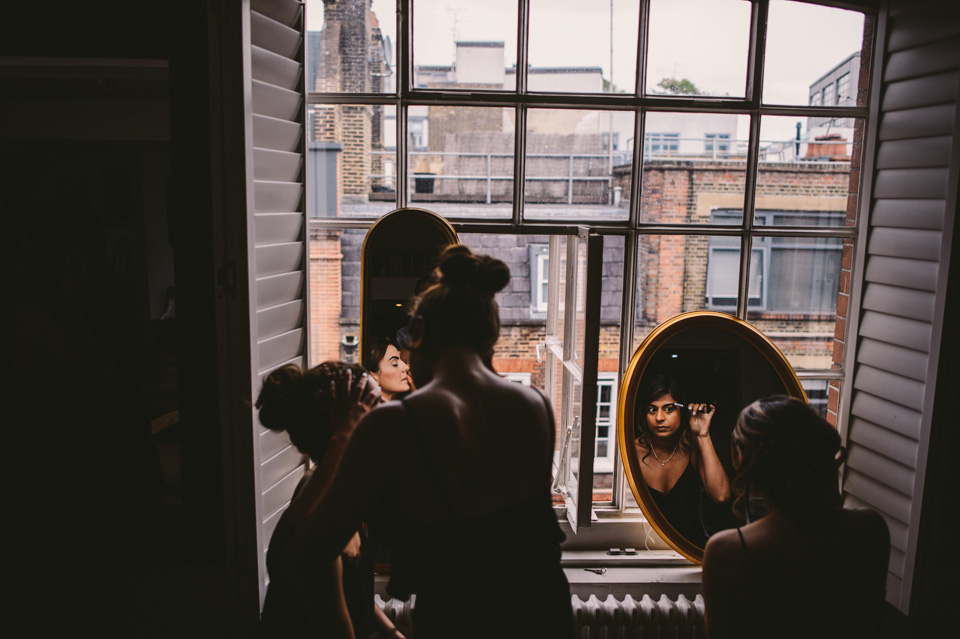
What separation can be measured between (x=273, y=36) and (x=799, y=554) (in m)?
2.03

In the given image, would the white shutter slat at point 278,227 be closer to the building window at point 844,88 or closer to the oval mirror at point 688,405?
the oval mirror at point 688,405

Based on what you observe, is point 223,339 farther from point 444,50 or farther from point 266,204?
point 444,50

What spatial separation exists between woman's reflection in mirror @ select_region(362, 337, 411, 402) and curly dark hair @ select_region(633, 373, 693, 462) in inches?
33.8

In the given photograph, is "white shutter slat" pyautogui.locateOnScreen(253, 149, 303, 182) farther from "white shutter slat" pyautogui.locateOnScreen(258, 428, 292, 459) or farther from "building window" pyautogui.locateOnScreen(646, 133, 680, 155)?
"building window" pyautogui.locateOnScreen(646, 133, 680, 155)

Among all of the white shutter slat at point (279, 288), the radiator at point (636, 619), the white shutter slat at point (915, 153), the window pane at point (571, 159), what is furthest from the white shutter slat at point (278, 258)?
the white shutter slat at point (915, 153)

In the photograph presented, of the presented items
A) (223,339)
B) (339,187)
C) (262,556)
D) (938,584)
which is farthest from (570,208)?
(938,584)

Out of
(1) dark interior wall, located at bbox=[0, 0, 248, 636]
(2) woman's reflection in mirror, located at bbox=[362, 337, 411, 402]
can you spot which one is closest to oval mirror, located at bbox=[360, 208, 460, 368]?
(2) woman's reflection in mirror, located at bbox=[362, 337, 411, 402]

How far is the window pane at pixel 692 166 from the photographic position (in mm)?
2451

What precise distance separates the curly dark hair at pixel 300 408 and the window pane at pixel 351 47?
126 centimetres

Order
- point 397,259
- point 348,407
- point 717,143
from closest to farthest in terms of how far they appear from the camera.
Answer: point 348,407 < point 397,259 < point 717,143

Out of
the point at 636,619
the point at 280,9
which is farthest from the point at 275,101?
the point at 636,619

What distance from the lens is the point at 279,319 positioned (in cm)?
202

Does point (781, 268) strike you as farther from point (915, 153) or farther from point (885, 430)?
point (885, 430)

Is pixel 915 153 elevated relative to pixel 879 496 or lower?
elevated
